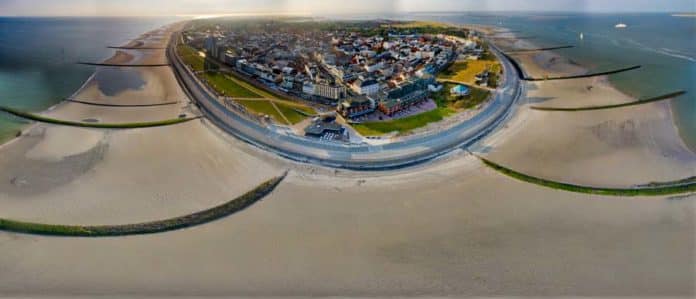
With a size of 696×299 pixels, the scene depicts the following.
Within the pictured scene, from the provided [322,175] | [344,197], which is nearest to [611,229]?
[344,197]

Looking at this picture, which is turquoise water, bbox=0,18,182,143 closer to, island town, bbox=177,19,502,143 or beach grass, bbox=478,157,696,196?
island town, bbox=177,19,502,143

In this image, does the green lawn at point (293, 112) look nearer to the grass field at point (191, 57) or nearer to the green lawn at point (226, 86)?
the green lawn at point (226, 86)

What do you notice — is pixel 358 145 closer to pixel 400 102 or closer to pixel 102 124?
pixel 400 102

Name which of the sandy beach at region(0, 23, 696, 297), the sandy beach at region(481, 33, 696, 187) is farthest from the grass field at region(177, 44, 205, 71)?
the sandy beach at region(481, 33, 696, 187)

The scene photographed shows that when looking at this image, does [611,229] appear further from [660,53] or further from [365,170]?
[660,53]

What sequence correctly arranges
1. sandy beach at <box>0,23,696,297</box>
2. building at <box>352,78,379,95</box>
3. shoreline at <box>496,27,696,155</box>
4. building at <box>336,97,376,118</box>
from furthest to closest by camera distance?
building at <box>352,78,379,95</box>, building at <box>336,97,376,118</box>, shoreline at <box>496,27,696,155</box>, sandy beach at <box>0,23,696,297</box>


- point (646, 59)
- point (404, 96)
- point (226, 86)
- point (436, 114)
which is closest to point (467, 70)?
point (404, 96)
